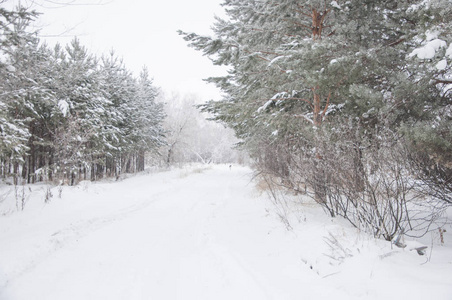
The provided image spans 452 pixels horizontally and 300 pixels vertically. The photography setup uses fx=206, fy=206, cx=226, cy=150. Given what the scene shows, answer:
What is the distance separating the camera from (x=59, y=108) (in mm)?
10414

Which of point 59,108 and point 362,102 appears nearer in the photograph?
point 362,102

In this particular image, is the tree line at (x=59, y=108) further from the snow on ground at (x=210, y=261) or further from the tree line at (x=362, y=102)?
the tree line at (x=362, y=102)

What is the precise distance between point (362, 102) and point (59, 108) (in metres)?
12.9

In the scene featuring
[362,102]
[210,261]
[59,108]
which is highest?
[59,108]

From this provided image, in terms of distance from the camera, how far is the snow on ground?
2162 mm

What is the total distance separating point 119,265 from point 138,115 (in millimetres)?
16674

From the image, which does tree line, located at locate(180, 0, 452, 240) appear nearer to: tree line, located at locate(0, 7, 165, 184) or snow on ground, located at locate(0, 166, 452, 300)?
snow on ground, located at locate(0, 166, 452, 300)

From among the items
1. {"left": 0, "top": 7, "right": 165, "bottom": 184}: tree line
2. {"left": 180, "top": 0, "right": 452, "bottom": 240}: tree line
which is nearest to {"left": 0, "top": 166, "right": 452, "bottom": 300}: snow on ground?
{"left": 180, "top": 0, "right": 452, "bottom": 240}: tree line

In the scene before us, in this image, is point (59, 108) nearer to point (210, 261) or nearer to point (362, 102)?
point (210, 261)

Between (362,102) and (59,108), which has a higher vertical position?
(59,108)

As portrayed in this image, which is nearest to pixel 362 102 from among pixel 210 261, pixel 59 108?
pixel 210 261

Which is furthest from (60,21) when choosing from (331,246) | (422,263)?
(422,263)

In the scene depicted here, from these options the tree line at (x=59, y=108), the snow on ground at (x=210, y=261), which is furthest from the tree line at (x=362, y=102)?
the tree line at (x=59, y=108)

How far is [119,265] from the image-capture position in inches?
110
